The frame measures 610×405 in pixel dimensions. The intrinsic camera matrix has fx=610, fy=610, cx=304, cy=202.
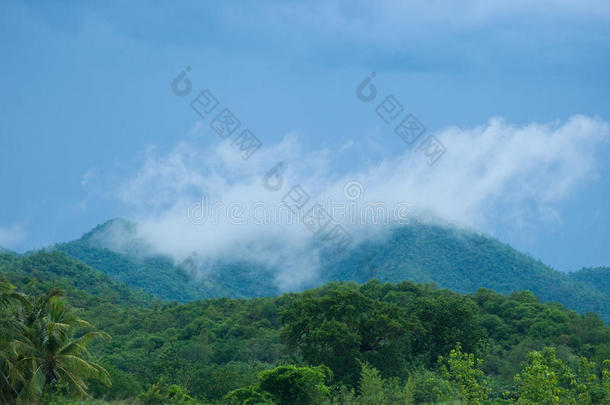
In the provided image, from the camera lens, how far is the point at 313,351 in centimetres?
3086

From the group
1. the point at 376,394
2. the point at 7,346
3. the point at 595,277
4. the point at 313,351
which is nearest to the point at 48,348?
the point at 7,346

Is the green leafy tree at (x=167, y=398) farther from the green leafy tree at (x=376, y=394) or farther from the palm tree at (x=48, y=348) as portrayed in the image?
the green leafy tree at (x=376, y=394)

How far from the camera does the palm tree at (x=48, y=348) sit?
19.6 meters

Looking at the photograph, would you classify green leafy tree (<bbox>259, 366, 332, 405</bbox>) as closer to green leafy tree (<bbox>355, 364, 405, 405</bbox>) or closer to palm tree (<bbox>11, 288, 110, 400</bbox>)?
green leafy tree (<bbox>355, 364, 405, 405</bbox>)

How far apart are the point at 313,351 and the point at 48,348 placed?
556 inches

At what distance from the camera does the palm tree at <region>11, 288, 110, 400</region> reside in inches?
771

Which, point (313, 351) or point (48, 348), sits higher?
point (48, 348)

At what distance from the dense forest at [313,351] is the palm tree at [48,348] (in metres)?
0.05

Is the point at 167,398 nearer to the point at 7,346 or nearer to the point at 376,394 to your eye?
the point at 7,346

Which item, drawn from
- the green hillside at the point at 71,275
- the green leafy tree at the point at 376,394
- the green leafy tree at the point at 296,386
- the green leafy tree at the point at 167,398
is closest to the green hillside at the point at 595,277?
the green hillside at the point at 71,275

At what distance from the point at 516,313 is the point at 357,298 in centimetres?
2323

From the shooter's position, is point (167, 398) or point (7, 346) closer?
point (7, 346)

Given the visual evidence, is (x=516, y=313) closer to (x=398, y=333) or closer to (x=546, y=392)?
(x=398, y=333)

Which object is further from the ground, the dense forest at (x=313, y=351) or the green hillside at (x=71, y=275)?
the green hillside at (x=71, y=275)
